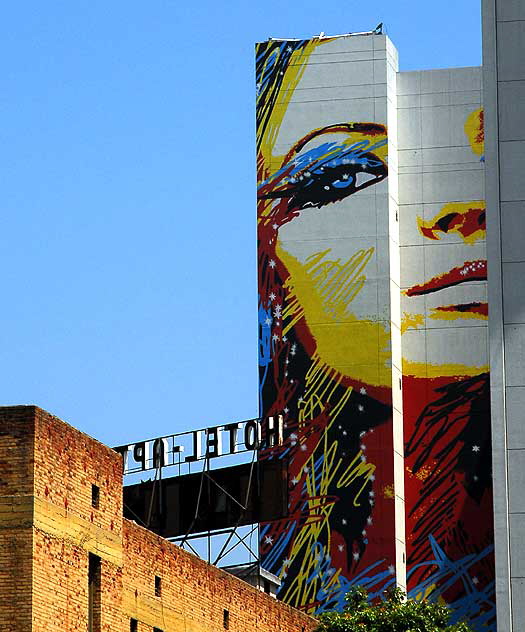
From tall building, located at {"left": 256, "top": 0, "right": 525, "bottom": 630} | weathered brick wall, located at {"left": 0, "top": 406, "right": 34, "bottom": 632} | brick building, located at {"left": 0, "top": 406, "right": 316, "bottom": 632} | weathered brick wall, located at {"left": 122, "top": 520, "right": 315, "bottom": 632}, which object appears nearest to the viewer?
weathered brick wall, located at {"left": 0, "top": 406, "right": 34, "bottom": 632}

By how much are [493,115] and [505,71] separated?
1319 millimetres

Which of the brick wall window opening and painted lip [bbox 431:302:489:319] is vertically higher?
painted lip [bbox 431:302:489:319]

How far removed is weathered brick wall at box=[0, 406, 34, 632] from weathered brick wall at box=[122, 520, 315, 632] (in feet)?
29.3

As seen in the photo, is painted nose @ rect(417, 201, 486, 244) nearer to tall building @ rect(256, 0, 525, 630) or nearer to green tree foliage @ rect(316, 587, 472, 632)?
tall building @ rect(256, 0, 525, 630)

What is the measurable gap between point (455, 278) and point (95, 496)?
7951 cm

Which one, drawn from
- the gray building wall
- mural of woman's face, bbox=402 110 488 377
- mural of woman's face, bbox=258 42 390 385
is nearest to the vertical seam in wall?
the gray building wall

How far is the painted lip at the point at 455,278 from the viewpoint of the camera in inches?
5305

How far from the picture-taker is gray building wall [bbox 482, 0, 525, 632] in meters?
47.2

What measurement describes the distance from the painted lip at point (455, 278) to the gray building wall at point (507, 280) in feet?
274

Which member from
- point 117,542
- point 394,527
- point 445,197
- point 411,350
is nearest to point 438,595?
point 394,527

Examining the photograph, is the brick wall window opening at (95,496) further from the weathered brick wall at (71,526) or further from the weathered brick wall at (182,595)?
the weathered brick wall at (182,595)

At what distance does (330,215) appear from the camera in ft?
438

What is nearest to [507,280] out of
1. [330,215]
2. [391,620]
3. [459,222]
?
[391,620]

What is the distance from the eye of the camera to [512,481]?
4750 centimetres
